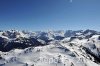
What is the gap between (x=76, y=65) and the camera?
4966 cm

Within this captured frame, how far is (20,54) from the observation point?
55188mm

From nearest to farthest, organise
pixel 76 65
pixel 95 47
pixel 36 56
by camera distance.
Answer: pixel 76 65 < pixel 36 56 < pixel 95 47

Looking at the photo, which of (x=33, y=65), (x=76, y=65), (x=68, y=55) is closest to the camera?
(x=33, y=65)

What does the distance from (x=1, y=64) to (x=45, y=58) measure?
A: 12.9 meters

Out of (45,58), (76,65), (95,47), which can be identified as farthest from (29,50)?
(95,47)

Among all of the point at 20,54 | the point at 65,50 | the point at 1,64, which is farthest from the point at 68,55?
the point at 1,64

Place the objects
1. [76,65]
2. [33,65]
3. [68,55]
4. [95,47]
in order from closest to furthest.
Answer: [33,65], [76,65], [68,55], [95,47]

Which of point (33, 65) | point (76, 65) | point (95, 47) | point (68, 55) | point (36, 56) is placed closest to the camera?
point (33, 65)

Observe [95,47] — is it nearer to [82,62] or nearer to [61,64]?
[82,62]

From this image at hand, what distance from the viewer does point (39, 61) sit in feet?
161

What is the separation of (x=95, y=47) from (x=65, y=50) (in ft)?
84.6

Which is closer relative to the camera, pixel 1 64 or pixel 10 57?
pixel 1 64

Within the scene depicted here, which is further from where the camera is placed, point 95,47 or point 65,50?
point 95,47

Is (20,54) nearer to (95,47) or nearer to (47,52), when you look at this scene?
(47,52)
